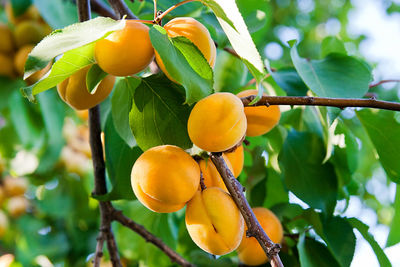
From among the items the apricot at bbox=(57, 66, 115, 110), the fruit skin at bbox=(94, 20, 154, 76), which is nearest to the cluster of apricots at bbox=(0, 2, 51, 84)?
the apricot at bbox=(57, 66, 115, 110)

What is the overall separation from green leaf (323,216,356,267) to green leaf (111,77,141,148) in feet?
1.14

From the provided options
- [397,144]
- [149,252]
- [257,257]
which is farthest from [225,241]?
[149,252]

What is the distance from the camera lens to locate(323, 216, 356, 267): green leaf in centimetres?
69

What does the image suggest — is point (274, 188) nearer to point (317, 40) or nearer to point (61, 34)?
point (61, 34)

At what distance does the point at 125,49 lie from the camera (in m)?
0.48

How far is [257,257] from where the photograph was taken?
665mm

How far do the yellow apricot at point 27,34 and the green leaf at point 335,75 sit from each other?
2.91ft

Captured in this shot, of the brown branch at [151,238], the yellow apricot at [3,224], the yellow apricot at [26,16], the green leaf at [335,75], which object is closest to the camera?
the green leaf at [335,75]

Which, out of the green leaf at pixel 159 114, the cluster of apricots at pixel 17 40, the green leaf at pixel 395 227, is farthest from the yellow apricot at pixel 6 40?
the green leaf at pixel 395 227

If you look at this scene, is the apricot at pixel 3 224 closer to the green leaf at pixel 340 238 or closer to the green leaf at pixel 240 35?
the green leaf at pixel 340 238

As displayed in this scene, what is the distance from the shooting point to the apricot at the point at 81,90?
1.85ft

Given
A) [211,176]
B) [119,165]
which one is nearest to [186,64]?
[211,176]

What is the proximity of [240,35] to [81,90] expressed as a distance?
237mm

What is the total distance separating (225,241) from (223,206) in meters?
0.04
